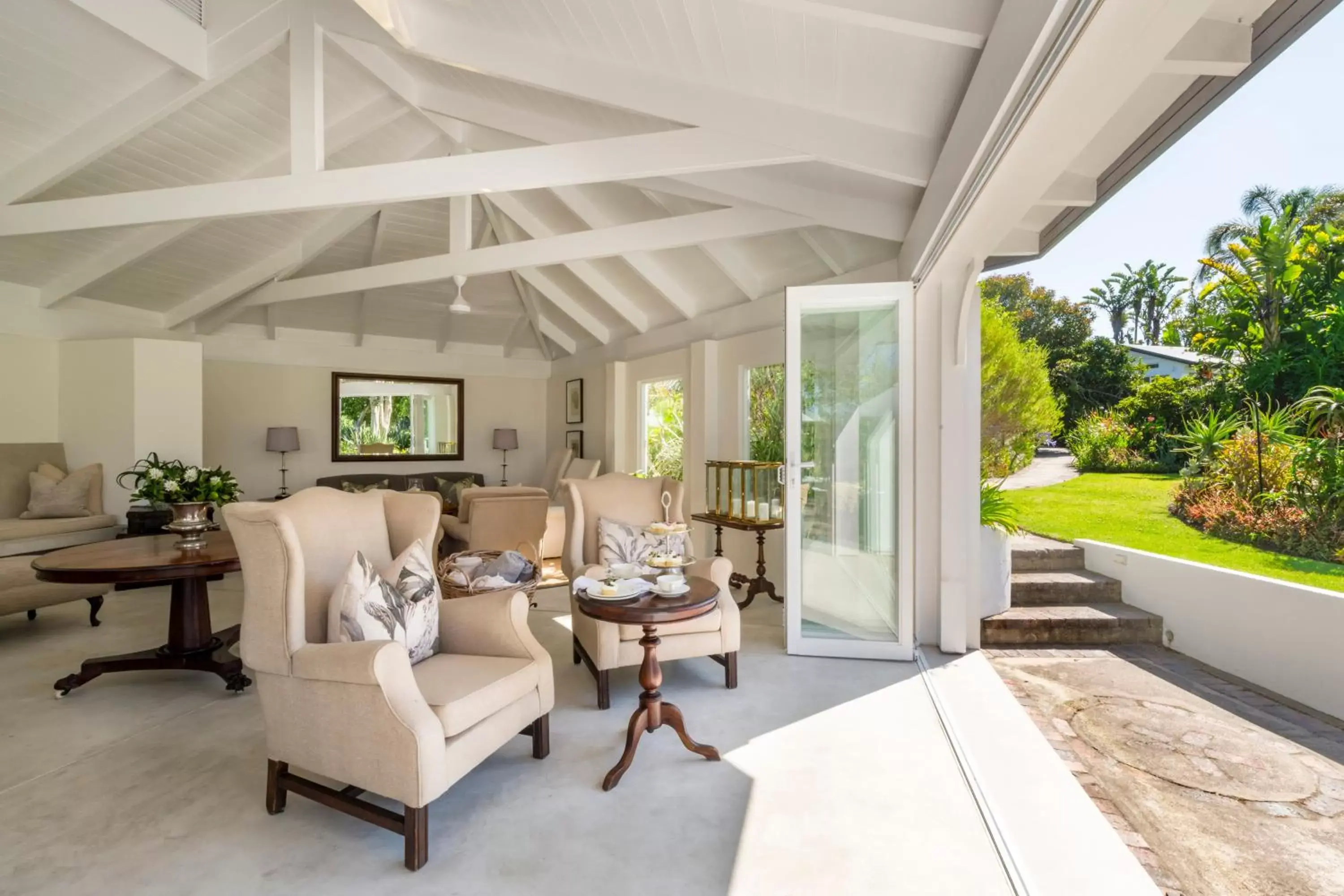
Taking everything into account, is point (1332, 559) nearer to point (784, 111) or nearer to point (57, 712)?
point (784, 111)

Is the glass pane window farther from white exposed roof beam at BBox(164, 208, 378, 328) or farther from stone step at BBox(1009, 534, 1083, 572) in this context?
white exposed roof beam at BBox(164, 208, 378, 328)

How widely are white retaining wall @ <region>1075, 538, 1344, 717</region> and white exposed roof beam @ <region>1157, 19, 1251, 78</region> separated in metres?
2.97

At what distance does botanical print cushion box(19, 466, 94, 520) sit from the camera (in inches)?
207

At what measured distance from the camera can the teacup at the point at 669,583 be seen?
244 centimetres

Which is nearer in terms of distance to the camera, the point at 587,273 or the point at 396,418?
the point at 587,273

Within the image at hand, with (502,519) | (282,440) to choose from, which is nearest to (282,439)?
(282,440)

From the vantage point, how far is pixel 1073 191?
124 inches

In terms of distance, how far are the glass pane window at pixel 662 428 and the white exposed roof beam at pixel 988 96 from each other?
145 inches

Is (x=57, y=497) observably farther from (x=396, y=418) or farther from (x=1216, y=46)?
(x=1216, y=46)

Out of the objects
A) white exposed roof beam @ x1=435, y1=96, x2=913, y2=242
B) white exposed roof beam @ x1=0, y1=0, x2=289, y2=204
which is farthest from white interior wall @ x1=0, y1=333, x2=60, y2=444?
white exposed roof beam @ x1=435, y1=96, x2=913, y2=242

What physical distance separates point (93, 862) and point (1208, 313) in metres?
6.56

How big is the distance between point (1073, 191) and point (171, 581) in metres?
4.81

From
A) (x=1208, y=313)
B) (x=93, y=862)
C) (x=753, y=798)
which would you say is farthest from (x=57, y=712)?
(x=1208, y=313)

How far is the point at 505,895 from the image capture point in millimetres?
1742
